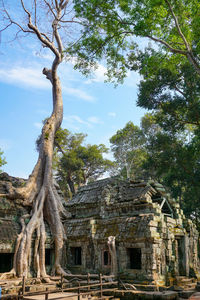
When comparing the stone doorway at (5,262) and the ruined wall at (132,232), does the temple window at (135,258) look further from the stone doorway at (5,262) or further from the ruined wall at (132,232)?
the stone doorway at (5,262)

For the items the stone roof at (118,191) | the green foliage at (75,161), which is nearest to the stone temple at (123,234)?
the stone roof at (118,191)

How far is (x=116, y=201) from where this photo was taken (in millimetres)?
17188

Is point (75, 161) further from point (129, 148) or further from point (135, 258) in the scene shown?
point (135, 258)

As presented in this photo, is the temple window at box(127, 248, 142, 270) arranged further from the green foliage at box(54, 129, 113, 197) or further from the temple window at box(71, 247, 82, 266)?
the green foliage at box(54, 129, 113, 197)

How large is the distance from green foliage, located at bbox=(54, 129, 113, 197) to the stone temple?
15816 mm

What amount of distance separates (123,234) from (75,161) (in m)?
20.7

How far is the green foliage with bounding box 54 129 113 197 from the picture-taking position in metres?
35.3

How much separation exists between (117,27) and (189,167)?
1318cm

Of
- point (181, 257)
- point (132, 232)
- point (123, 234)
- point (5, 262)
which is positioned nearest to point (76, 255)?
point (5, 262)

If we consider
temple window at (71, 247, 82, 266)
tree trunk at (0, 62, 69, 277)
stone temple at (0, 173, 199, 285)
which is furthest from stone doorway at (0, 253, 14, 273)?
temple window at (71, 247, 82, 266)

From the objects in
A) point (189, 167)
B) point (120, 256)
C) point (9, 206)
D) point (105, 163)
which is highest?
point (105, 163)

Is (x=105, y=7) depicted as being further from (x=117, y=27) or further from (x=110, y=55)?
(x=110, y=55)

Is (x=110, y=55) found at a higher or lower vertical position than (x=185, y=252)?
higher

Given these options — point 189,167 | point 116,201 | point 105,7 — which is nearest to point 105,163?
point 189,167
